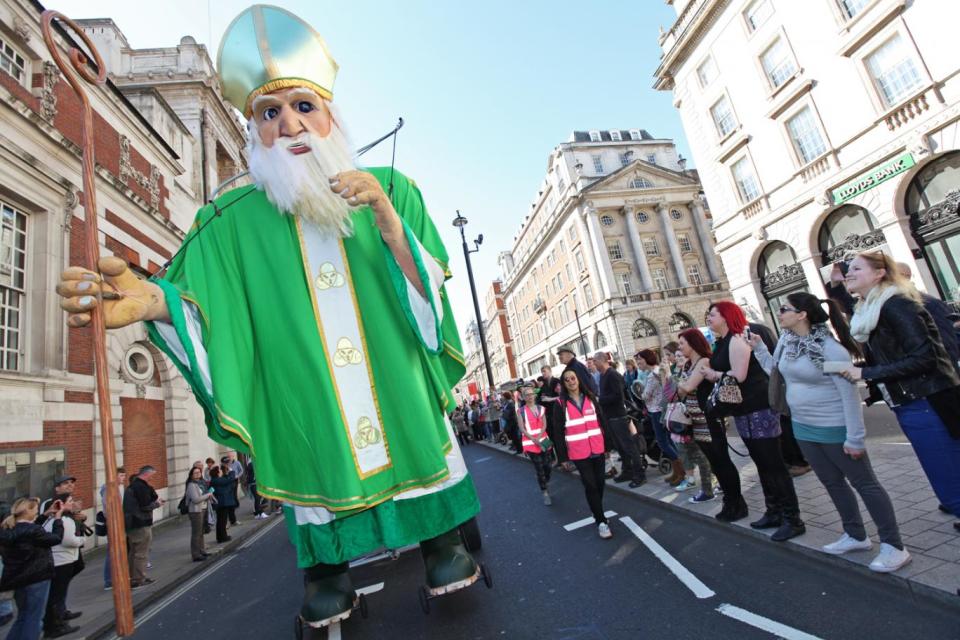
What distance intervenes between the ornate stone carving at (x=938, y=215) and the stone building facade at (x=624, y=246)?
68.9 feet

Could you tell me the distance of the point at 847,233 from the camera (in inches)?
631

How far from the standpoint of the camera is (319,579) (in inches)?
99.8

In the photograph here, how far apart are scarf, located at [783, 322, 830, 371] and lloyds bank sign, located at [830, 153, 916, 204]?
14653 mm

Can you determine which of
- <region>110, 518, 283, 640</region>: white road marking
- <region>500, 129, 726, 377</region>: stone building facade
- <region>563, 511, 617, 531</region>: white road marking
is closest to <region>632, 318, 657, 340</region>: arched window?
<region>500, 129, 726, 377</region>: stone building facade

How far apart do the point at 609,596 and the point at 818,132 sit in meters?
18.8

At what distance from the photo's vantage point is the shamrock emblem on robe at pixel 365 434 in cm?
247

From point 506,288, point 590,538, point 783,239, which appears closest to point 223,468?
point 590,538

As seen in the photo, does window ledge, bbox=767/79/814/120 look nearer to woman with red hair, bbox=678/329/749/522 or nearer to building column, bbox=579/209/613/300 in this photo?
woman with red hair, bbox=678/329/749/522

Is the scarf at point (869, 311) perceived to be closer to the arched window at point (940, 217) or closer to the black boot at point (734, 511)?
the black boot at point (734, 511)

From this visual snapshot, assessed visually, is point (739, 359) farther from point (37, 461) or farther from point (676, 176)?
point (676, 176)

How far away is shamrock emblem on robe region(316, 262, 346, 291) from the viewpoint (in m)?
2.67

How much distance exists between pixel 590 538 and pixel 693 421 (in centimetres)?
162

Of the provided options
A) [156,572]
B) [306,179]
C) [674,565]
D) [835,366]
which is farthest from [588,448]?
[156,572]

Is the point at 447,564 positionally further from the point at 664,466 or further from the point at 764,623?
the point at 664,466
